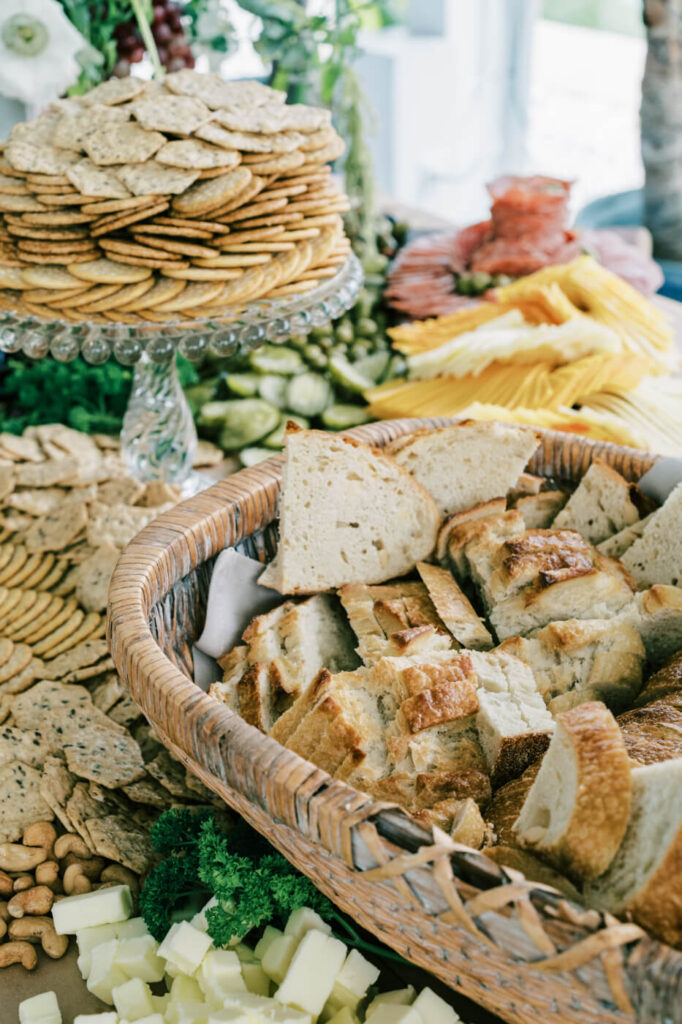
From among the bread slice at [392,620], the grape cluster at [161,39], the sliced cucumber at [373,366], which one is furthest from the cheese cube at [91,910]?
the grape cluster at [161,39]

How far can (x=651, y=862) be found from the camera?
0.90 m

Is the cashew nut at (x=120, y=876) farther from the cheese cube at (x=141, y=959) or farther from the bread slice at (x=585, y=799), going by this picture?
the bread slice at (x=585, y=799)

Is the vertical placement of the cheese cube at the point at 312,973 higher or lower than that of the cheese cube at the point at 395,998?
higher

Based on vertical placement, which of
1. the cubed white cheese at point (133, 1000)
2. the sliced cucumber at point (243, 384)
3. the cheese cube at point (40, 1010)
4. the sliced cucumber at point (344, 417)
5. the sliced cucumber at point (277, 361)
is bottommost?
the cheese cube at point (40, 1010)

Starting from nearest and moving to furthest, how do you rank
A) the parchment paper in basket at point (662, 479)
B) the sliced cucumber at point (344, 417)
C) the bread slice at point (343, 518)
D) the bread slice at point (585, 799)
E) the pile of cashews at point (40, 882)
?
the bread slice at point (585, 799) < the pile of cashews at point (40, 882) < the bread slice at point (343, 518) < the parchment paper in basket at point (662, 479) < the sliced cucumber at point (344, 417)

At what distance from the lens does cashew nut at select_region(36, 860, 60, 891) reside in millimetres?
1397

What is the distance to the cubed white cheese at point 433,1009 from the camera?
115 cm

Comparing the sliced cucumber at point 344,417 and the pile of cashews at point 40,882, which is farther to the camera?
the sliced cucumber at point 344,417

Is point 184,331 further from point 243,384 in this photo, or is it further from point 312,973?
point 312,973

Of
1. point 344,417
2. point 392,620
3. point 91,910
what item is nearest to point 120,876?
point 91,910

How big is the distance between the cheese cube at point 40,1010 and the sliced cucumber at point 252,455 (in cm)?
142

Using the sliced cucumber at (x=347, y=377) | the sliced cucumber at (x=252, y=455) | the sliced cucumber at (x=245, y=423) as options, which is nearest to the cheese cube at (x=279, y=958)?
the sliced cucumber at (x=252, y=455)

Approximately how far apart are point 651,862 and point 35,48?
8.46 ft

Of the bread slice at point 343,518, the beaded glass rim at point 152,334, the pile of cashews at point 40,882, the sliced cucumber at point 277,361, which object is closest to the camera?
the pile of cashews at point 40,882
